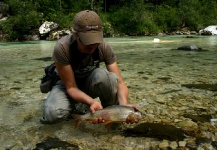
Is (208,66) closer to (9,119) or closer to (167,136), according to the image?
(167,136)

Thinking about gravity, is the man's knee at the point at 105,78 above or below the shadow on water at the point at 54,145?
above

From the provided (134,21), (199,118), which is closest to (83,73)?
(199,118)

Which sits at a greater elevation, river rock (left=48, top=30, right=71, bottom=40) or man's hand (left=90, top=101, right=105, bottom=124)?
river rock (left=48, top=30, right=71, bottom=40)

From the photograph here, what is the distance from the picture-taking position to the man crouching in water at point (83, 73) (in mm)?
3053

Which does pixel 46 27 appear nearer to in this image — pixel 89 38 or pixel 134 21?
pixel 134 21

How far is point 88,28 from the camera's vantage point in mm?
3012

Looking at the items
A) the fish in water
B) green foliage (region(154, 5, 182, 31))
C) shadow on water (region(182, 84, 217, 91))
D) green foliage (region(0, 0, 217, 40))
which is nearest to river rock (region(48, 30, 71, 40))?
green foliage (region(0, 0, 217, 40))

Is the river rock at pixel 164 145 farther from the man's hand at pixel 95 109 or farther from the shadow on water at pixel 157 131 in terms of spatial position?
the man's hand at pixel 95 109

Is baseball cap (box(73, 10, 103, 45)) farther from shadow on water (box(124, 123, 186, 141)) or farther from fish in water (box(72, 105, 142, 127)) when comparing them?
shadow on water (box(124, 123, 186, 141))

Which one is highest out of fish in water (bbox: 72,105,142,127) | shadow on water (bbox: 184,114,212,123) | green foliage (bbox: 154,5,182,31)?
green foliage (bbox: 154,5,182,31)

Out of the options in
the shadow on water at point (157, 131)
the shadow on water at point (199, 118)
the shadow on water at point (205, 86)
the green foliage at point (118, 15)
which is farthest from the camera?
the green foliage at point (118, 15)

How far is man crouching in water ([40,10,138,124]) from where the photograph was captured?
10.0 ft

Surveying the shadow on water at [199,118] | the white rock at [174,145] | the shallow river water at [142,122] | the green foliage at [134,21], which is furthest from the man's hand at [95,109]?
the green foliage at [134,21]

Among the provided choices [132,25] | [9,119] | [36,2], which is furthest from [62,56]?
[132,25]
